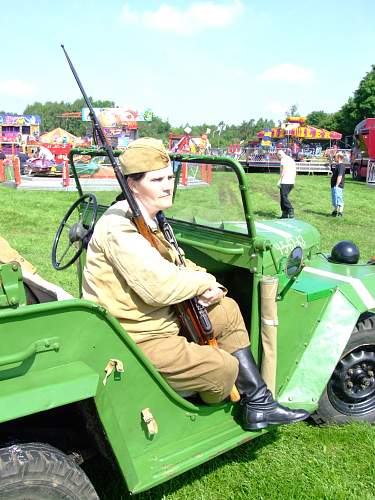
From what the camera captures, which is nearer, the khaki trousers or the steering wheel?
the khaki trousers

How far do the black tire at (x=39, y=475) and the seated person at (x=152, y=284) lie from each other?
1.88 ft

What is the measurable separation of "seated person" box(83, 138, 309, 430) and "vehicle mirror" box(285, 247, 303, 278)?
0.51 meters

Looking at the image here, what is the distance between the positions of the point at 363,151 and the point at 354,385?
23.3 metres

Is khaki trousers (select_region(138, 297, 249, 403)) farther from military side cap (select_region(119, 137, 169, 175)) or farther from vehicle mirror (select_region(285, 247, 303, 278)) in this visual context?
military side cap (select_region(119, 137, 169, 175))

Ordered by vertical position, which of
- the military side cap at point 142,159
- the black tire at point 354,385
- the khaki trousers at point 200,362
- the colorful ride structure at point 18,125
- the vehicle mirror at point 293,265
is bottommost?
the black tire at point 354,385

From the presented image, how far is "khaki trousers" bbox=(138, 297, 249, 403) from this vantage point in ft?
7.28

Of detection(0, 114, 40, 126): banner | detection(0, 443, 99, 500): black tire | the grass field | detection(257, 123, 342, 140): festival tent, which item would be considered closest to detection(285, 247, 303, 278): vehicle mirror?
the grass field

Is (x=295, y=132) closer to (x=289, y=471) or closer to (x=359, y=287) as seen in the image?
(x=359, y=287)

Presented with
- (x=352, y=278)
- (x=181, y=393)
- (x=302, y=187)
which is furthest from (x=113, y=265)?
(x=302, y=187)

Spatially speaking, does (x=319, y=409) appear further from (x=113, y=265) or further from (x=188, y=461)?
(x=113, y=265)

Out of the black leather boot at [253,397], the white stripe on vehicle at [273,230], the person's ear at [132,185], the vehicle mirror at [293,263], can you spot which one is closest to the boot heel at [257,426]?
the black leather boot at [253,397]

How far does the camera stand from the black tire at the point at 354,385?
3070mm

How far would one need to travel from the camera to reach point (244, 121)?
96.1m

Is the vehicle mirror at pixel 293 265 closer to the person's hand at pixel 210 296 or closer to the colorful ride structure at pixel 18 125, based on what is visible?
the person's hand at pixel 210 296
